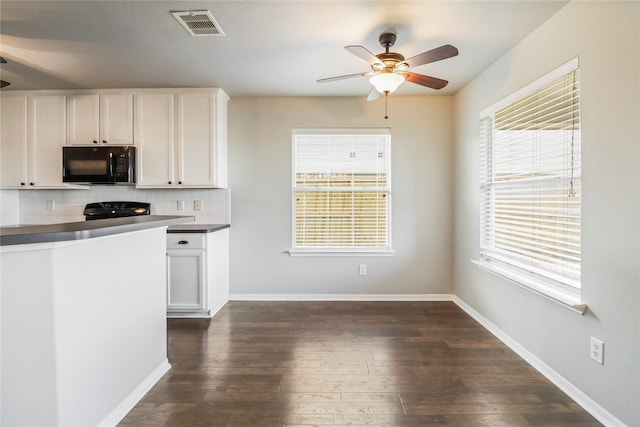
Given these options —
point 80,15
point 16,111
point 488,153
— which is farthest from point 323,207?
point 16,111

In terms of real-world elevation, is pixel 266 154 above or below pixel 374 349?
above

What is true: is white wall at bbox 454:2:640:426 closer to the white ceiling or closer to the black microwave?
the white ceiling

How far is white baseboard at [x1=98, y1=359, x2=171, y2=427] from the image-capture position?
156 centimetres

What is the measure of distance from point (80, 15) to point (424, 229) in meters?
3.55

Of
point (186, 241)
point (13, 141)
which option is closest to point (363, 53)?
point (186, 241)

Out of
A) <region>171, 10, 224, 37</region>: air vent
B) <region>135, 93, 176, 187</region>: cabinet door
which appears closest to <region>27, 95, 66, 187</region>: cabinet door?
<region>135, 93, 176, 187</region>: cabinet door

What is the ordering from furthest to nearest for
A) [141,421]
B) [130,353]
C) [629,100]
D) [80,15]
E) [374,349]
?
[374,349] < [80,15] < [130,353] < [141,421] < [629,100]

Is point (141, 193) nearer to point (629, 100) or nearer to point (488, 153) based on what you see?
point (488, 153)

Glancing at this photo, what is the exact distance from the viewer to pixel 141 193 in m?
3.54

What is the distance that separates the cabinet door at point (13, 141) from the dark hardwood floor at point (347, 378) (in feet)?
7.92

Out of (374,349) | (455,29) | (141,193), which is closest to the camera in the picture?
(455,29)

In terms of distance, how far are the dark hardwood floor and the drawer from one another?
2.41ft

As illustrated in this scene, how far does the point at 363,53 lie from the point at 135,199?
119 inches

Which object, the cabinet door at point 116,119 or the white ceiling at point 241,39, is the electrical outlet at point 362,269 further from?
the cabinet door at point 116,119
